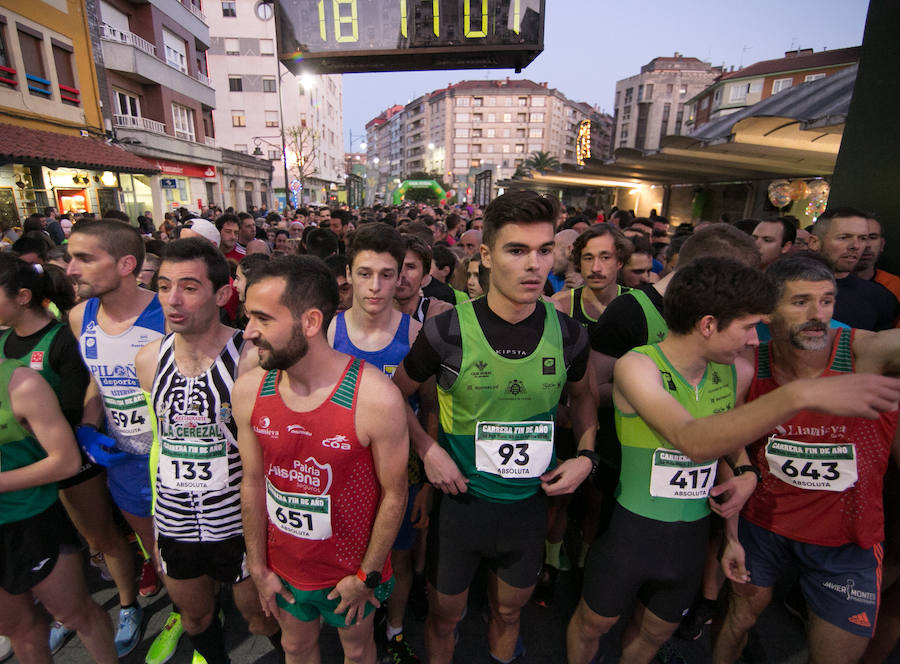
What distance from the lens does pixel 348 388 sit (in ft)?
6.02

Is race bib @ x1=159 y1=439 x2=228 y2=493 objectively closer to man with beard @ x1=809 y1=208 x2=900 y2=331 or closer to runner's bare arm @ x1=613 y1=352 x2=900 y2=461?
runner's bare arm @ x1=613 y1=352 x2=900 y2=461

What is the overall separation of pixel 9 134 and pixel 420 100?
3739 inches

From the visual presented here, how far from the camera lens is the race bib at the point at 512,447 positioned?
211 cm

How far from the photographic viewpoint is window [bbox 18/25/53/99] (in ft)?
42.9

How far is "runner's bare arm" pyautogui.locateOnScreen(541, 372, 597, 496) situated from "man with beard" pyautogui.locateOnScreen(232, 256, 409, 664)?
0.73m

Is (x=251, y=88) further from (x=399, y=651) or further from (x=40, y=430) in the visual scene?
(x=399, y=651)

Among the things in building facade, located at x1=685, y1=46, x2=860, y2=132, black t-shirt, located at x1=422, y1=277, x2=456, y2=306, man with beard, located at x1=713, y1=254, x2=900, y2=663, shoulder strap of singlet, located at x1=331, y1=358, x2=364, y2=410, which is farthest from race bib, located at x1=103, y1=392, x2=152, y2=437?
building facade, located at x1=685, y1=46, x2=860, y2=132

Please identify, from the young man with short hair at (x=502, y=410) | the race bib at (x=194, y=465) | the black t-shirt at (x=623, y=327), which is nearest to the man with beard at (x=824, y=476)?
the black t-shirt at (x=623, y=327)

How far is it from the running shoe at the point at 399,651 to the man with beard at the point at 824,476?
1.84 meters

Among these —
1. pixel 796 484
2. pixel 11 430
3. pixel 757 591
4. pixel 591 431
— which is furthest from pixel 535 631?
pixel 11 430

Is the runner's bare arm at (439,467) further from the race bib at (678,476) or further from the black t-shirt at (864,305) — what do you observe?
the black t-shirt at (864,305)

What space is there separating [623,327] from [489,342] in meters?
0.95

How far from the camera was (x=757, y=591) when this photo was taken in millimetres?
2232

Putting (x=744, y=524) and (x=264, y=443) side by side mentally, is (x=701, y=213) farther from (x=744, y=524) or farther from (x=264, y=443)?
(x=264, y=443)
